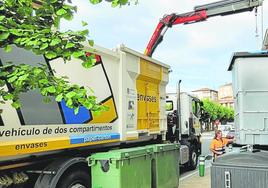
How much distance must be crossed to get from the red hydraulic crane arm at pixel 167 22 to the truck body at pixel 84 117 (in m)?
5.12

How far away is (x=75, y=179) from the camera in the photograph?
5.93 metres

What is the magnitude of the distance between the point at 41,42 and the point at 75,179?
3.74 metres

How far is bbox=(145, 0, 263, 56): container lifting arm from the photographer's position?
13781mm

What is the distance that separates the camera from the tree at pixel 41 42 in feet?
8.53

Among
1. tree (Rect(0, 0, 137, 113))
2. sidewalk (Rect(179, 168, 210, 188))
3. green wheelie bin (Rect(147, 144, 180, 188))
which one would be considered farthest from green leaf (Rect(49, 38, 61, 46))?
sidewalk (Rect(179, 168, 210, 188))

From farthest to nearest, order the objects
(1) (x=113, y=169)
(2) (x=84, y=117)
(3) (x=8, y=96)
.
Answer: (2) (x=84, y=117) → (1) (x=113, y=169) → (3) (x=8, y=96)

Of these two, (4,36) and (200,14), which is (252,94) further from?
(200,14)

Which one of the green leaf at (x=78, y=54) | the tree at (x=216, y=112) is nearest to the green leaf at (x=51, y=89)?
the green leaf at (x=78, y=54)

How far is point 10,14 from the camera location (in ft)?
9.07

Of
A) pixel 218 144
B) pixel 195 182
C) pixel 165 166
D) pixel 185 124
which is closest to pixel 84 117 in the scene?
pixel 165 166

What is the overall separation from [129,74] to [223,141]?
5.75m

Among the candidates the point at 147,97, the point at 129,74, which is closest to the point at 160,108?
the point at 147,97

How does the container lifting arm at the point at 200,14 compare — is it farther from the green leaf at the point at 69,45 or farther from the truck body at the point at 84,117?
the green leaf at the point at 69,45

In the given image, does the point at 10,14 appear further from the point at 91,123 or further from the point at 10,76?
the point at 91,123
